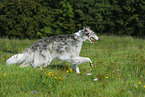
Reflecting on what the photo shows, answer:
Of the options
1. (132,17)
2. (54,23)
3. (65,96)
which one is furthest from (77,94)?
(132,17)

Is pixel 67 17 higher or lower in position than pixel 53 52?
lower

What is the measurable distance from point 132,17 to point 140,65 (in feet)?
45.2

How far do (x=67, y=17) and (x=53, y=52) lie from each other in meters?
13.4

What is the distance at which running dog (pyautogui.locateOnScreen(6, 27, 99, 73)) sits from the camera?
18.5ft

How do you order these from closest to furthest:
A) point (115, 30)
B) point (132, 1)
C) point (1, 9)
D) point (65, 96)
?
point (65, 96), point (1, 9), point (132, 1), point (115, 30)

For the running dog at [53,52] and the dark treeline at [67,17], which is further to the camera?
the dark treeline at [67,17]

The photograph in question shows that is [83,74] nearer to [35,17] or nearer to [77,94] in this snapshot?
[77,94]

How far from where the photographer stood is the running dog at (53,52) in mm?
5645

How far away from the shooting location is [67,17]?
18.6 meters

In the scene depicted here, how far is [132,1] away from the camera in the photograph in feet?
60.8

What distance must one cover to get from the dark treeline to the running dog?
1107cm

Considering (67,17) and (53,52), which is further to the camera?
(67,17)

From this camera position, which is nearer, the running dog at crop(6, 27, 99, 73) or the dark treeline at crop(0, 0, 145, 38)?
the running dog at crop(6, 27, 99, 73)

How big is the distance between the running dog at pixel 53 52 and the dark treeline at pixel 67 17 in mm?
11067
